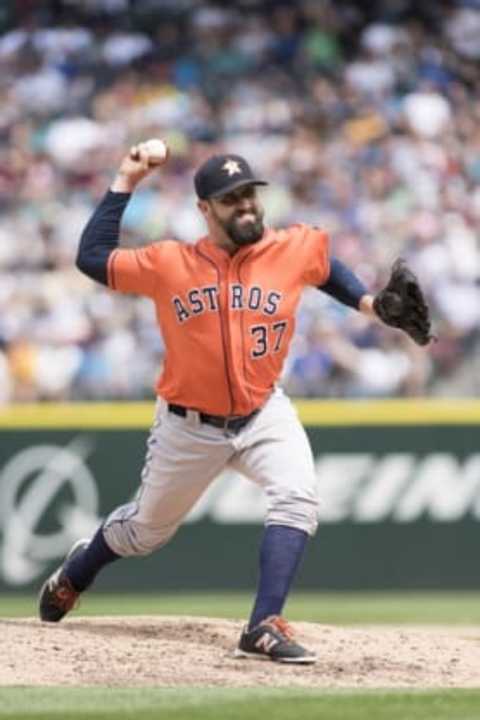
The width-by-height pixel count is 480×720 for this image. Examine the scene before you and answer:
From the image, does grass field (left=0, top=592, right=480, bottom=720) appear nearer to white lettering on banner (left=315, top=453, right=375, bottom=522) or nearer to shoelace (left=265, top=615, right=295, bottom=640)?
shoelace (left=265, top=615, right=295, bottom=640)

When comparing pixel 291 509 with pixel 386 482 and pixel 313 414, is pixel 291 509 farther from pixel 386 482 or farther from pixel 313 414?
pixel 386 482

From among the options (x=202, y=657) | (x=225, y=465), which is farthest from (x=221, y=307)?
(x=202, y=657)

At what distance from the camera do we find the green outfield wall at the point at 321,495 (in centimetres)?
1288

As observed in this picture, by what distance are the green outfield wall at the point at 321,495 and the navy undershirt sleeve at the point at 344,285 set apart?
543 centimetres

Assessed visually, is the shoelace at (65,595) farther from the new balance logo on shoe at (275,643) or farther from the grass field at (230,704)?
the grass field at (230,704)

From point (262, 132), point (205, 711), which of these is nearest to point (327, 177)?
point (262, 132)

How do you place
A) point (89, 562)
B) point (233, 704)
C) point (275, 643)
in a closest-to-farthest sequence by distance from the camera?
point (233, 704)
point (275, 643)
point (89, 562)

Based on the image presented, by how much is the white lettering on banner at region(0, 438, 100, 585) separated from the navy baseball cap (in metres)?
5.80

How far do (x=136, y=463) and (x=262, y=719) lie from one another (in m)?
7.04

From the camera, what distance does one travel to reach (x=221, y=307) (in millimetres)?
7297

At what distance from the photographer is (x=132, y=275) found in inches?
290

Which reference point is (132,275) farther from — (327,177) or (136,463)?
(327,177)

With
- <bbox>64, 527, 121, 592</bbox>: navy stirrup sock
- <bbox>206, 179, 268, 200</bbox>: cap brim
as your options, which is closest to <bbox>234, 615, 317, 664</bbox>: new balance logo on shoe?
<bbox>64, 527, 121, 592</bbox>: navy stirrup sock

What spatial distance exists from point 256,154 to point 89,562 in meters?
7.97
